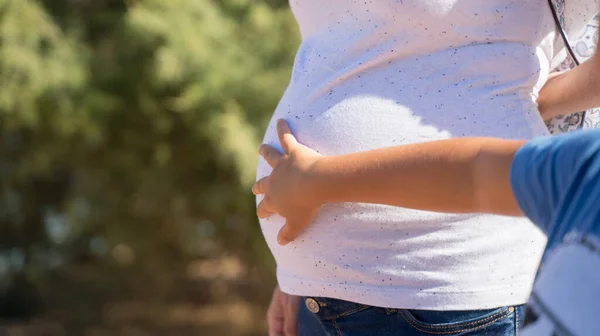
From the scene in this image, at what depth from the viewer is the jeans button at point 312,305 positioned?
978mm

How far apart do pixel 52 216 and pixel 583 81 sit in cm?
329

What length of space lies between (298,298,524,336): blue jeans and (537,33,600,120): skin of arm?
28 centimetres

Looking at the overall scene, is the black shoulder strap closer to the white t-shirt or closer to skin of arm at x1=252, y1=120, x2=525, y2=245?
the white t-shirt

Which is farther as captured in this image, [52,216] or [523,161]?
[52,216]

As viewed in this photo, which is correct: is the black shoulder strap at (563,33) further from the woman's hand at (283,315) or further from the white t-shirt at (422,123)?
the woman's hand at (283,315)

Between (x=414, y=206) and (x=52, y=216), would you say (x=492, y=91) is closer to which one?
(x=414, y=206)

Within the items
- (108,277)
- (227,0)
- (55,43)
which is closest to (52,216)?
(108,277)

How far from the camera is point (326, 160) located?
0.85 m

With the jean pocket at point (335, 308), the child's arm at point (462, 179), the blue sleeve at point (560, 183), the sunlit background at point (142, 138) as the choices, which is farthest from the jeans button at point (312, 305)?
the sunlit background at point (142, 138)

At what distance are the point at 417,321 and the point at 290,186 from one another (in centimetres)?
22

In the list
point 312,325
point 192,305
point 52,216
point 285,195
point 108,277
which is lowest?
point 192,305

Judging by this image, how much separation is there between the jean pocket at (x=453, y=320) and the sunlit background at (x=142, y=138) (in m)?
1.56

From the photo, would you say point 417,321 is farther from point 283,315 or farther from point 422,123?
point 283,315

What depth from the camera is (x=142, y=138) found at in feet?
9.31
